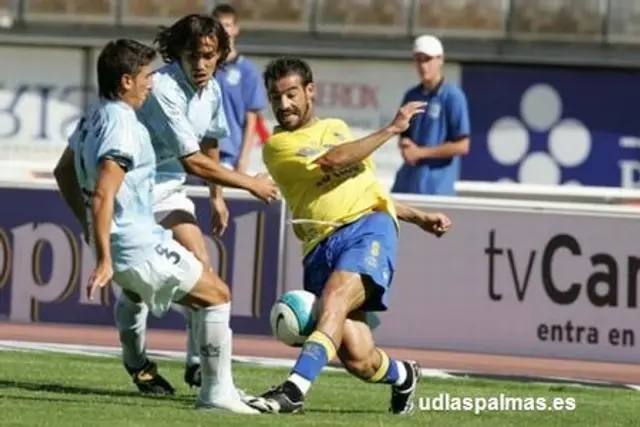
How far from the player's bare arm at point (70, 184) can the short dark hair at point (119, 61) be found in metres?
0.59

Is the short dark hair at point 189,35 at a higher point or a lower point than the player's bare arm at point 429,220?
higher

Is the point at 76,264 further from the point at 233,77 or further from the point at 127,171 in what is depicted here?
the point at 127,171

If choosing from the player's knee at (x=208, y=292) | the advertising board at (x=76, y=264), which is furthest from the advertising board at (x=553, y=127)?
the player's knee at (x=208, y=292)

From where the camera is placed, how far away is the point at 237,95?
15727mm

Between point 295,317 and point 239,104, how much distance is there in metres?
5.90

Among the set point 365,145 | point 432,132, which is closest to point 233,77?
point 432,132

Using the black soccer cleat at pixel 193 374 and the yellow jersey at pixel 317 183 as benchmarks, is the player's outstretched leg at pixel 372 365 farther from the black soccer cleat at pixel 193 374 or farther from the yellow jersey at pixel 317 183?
the black soccer cleat at pixel 193 374

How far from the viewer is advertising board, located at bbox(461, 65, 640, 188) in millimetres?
24188

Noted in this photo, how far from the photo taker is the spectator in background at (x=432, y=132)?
15750mm

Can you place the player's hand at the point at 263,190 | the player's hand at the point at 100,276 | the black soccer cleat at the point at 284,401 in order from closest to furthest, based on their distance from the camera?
1. the player's hand at the point at 100,276
2. the black soccer cleat at the point at 284,401
3. the player's hand at the point at 263,190

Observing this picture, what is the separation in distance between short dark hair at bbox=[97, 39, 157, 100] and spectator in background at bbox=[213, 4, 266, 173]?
5.65m

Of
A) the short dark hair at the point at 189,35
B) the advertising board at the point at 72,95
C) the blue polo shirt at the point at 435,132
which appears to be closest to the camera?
the short dark hair at the point at 189,35

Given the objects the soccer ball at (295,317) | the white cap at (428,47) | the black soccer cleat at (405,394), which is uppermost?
the white cap at (428,47)

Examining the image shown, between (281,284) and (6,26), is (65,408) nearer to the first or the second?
(281,284)
